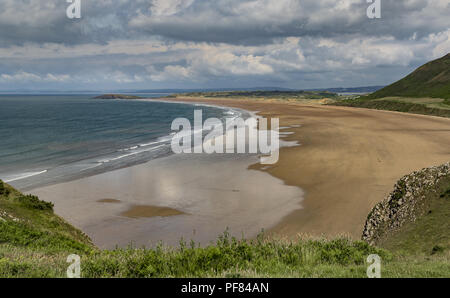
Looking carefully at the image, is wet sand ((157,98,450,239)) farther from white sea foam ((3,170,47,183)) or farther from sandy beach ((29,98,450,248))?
white sea foam ((3,170,47,183))

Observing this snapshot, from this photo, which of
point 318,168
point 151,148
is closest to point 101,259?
point 318,168

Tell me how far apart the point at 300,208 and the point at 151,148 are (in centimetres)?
2324

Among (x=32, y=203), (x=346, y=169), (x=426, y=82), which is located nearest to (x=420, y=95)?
(x=426, y=82)

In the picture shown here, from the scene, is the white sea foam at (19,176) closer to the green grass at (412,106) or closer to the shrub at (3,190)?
the shrub at (3,190)

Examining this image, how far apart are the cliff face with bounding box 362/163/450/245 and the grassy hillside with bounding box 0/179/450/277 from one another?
10.1 feet

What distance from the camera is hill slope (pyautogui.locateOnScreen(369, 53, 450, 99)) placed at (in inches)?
4283

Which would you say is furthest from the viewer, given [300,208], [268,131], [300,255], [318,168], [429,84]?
[429,84]

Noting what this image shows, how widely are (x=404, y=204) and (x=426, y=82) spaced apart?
427 ft

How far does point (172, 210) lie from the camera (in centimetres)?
1708

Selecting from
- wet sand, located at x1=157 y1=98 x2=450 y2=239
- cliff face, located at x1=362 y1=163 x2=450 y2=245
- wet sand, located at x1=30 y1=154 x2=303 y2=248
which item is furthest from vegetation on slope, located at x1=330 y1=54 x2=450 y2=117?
cliff face, located at x1=362 y1=163 x2=450 y2=245

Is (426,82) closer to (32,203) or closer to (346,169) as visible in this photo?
(346,169)
